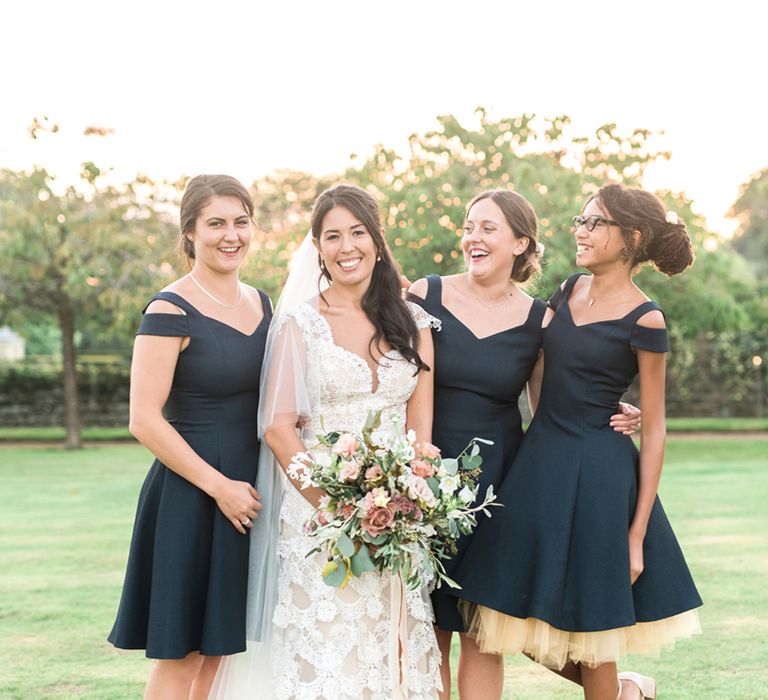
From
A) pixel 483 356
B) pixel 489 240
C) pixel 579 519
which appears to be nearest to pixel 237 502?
pixel 483 356

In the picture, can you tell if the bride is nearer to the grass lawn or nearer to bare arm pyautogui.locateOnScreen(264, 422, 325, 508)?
bare arm pyautogui.locateOnScreen(264, 422, 325, 508)

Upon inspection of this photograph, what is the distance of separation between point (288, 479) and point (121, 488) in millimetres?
12090

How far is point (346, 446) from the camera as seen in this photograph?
378 centimetres

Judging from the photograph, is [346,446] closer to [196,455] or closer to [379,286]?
[196,455]

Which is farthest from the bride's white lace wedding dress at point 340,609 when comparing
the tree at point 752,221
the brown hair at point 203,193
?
the tree at point 752,221

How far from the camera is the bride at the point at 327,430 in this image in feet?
13.7

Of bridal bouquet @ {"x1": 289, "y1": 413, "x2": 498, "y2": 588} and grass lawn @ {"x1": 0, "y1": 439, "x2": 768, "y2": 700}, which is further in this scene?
grass lawn @ {"x1": 0, "y1": 439, "x2": 768, "y2": 700}

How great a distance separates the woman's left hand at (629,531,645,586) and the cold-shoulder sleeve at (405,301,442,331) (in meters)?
1.21

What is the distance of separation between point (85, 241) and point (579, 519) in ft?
63.3

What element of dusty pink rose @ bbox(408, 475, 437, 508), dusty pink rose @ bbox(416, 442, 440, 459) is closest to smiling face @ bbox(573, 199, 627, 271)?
dusty pink rose @ bbox(416, 442, 440, 459)

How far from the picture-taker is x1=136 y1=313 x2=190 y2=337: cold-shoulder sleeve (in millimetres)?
4148

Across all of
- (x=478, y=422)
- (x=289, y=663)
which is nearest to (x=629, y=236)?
(x=478, y=422)

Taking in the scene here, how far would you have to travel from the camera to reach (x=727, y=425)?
25.8 m

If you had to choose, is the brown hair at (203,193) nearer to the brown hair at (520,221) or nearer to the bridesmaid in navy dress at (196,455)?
the bridesmaid in navy dress at (196,455)
